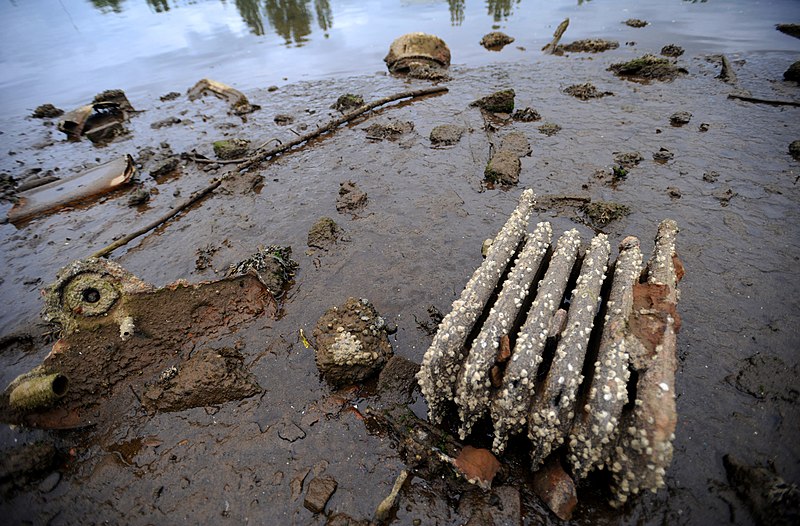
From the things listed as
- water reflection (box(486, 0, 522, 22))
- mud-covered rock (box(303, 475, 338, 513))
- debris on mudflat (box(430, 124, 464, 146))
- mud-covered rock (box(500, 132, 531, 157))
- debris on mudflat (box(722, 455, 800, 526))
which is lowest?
mud-covered rock (box(303, 475, 338, 513))

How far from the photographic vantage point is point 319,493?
3375 mm

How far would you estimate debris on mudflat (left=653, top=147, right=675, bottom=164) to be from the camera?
7.40 m

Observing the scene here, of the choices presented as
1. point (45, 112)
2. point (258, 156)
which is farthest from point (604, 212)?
point (45, 112)

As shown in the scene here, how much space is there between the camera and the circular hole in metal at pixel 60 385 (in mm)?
3854

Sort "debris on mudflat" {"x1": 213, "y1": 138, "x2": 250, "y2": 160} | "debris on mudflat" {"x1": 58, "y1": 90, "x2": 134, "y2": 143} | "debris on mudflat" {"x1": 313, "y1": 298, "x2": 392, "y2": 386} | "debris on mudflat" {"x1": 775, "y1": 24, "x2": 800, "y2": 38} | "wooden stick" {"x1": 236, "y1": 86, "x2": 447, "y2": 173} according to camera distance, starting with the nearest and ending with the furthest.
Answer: "debris on mudflat" {"x1": 313, "y1": 298, "x2": 392, "y2": 386}
"wooden stick" {"x1": 236, "y1": 86, "x2": 447, "y2": 173}
"debris on mudflat" {"x1": 213, "y1": 138, "x2": 250, "y2": 160}
"debris on mudflat" {"x1": 58, "y1": 90, "x2": 134, "y2": 143}
"debris on mudflat" {"x1": 775, "y1": 24, "x2": 800, "y2": 38}

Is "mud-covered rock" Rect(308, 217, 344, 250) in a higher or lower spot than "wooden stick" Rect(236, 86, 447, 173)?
lower

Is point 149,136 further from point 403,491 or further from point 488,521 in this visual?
point 488,521

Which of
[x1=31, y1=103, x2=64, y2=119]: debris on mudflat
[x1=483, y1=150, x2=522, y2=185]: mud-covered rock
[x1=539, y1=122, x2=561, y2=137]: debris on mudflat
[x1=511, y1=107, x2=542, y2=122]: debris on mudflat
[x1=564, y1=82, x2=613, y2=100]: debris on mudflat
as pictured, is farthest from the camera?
[x1=31, y1=103, x2=64, y2=119]: debris on mudflat

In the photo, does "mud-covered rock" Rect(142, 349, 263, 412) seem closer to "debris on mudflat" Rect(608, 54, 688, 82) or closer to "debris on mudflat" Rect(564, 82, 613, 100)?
"debris on mudflat" Rect(564, 82, 613, 100)

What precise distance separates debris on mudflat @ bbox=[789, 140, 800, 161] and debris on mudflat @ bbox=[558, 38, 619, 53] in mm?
8598

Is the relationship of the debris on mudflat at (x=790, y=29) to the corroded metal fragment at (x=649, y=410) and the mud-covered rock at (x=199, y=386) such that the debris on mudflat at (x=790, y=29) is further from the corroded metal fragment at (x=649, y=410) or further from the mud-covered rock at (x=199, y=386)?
the mud-covered rock at (x=199, y=386)

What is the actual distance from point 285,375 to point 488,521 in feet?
9.05

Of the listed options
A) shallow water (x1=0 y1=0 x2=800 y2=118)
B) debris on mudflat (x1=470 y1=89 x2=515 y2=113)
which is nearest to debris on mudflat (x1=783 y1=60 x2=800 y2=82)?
shallow water (x1=0 y1=0 x2=800 y2=118)

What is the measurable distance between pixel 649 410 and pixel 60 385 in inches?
226
